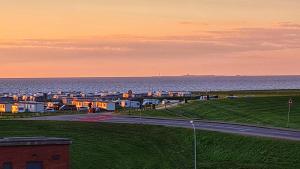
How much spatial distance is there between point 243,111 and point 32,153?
5693 cm

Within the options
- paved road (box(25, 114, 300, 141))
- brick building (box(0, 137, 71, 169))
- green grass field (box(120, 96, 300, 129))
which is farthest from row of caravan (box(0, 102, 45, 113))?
brick building (box(0, 137, 71, 169))

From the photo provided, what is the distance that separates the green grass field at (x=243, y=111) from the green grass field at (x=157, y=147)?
57.7 ft

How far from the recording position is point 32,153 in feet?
163

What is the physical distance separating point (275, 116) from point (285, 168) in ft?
114

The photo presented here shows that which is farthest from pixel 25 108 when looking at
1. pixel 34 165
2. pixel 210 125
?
pixel 34 165

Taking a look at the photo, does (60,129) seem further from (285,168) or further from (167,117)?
(285,168)

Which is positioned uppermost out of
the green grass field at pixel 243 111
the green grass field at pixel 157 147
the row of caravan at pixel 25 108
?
the green grass field at pixel 243 111

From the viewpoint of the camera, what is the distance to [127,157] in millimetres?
66000

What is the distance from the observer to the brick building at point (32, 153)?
49062 mm

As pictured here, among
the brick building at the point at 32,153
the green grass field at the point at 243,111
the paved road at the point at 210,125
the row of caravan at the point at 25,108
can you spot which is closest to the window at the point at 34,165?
the brick building at the point at 32,153

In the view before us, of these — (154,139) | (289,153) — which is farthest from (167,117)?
(289,153)

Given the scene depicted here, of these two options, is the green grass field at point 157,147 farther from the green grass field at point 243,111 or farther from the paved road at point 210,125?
the green grass field at point 243,111

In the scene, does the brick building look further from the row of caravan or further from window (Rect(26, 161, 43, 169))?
the row of caravan

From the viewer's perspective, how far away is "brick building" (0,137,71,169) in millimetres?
49062
